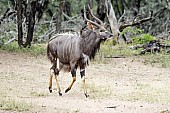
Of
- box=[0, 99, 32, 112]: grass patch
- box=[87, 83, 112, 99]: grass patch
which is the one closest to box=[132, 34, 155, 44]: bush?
box=[87, 83, 112, 99]: grass patch

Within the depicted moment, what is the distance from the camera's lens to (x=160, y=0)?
84.6ft

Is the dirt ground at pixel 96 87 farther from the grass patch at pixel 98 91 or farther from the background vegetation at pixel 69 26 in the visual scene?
the background vegetation at pixel 69 26

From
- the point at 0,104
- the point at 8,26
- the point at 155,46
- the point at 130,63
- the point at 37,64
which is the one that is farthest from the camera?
the point at 8,26

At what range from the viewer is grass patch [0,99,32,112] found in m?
8.35

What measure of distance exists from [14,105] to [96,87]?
118 inches

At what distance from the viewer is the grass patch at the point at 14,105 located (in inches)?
329

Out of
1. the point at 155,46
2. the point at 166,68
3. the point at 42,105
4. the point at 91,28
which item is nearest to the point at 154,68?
the point at 166,68

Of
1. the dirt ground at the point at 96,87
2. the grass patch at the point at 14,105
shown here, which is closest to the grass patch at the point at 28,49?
the dirt ground at the point at 96,87

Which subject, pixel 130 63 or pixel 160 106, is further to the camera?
pixel 130 63

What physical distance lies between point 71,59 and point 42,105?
157 cm

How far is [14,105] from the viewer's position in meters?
8.52

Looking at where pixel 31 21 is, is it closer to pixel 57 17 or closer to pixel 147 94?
pixel 57 17

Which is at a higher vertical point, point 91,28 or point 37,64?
point 91,28

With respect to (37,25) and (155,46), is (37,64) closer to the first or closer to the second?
(155,46)
